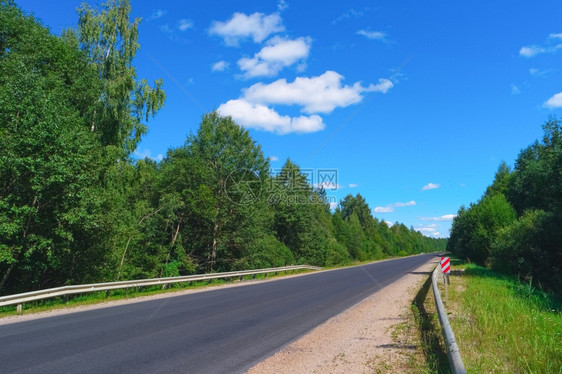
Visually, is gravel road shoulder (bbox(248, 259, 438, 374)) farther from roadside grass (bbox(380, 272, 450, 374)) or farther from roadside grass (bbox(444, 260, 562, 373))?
roadside grass (bbox(444, 260, 562, 373))

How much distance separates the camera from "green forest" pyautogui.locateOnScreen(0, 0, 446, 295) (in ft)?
42.5

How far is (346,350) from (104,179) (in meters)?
15.7

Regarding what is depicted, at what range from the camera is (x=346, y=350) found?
6.46 meters

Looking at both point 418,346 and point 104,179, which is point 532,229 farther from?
point 104,179

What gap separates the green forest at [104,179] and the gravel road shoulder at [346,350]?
438 inches

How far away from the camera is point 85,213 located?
13.6 meters

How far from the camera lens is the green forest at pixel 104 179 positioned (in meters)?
13.0

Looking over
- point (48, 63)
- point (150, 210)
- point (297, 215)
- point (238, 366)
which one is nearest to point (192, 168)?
point (150, 210)

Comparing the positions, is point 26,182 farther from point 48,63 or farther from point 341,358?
point 341,358

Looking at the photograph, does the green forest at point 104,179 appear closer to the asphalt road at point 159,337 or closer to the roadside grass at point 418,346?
the asphalt road at point 159,337

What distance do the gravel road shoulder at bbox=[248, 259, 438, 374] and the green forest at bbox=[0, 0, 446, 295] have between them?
36.5 ft

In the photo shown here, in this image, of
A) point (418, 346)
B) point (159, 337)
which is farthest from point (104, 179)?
point (418, 346)

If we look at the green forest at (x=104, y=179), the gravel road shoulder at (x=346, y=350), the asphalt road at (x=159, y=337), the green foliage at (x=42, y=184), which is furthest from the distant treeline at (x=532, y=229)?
the green foliage at (x=42, y=184)

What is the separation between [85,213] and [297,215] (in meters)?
33.9
